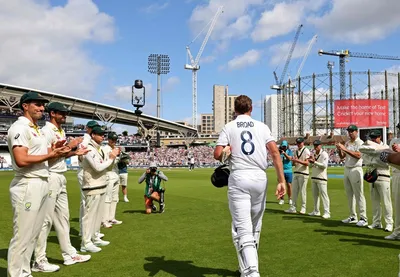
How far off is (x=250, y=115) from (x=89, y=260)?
3744mm

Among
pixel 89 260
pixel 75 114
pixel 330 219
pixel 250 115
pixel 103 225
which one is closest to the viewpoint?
pixel 250 115

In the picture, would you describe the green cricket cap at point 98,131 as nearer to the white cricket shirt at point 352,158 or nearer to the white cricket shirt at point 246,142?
the white cricket shirt at point 246,142

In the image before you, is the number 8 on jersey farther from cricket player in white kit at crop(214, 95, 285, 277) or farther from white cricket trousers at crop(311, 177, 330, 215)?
white cricket trousers at crop(311, 177, 330, 215)

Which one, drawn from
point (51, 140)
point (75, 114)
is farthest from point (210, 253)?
point (75, 114)

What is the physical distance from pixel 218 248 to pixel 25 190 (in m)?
3.74

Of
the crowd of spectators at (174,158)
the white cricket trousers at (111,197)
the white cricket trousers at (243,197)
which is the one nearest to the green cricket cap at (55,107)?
the white cricket trousers at (243,197)

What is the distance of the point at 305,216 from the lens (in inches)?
416

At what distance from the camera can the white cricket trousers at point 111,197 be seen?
360 inches

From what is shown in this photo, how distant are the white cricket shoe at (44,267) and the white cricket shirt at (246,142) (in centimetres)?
327

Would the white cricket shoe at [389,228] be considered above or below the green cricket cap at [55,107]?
below

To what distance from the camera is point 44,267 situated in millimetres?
5570

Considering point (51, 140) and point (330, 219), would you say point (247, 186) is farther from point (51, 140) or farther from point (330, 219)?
point (330, 219)

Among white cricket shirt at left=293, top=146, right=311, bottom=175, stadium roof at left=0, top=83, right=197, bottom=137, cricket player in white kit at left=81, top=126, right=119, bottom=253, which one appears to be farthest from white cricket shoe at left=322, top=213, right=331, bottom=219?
stadium roof at left=0, top=83, right=197, bottom=137

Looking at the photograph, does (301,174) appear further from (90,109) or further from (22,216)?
(90,109)
